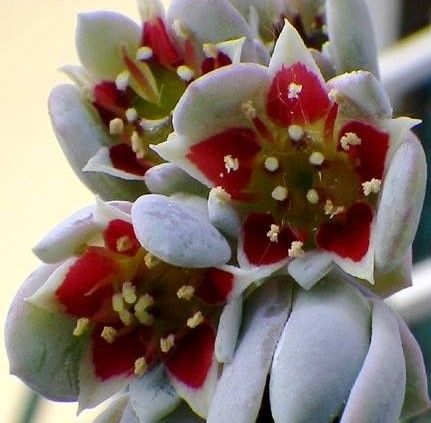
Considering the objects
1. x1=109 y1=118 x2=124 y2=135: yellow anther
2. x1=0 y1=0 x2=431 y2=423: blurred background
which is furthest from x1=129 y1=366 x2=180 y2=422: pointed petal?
x1=0 y1=0 x2=431 y2=423: blurred background

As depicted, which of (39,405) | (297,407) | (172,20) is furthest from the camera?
(39,405)

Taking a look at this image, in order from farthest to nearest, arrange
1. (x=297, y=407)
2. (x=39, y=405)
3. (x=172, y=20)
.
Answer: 1. (x=39, y=405)
2. (x=172, y=20)
3. (x=297, y=407)

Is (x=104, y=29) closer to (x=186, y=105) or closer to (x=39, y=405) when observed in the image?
(x=186, y=105)

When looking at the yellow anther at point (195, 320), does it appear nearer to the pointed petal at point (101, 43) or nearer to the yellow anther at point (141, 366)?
the yellow anther at point (141, 366)

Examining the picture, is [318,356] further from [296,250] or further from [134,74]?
[134,74]

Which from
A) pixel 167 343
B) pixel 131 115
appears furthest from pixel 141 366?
pixel 131 115

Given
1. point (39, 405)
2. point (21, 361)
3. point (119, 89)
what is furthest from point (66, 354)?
point (39, 405)

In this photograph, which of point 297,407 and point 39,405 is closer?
point 297,407
